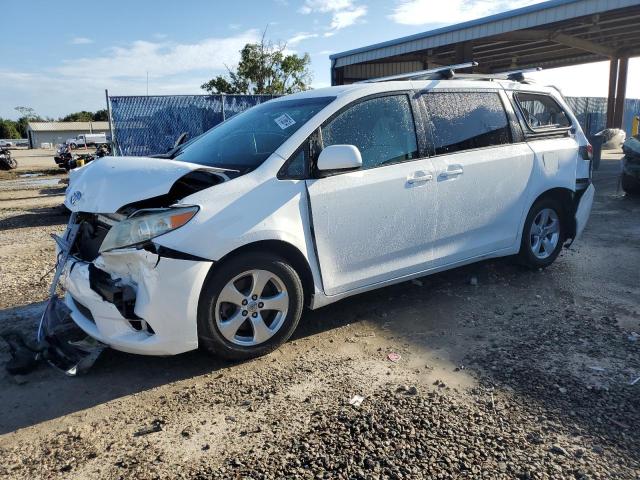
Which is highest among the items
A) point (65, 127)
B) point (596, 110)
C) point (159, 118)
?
point (65, 127)

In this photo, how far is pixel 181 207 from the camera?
3055mm

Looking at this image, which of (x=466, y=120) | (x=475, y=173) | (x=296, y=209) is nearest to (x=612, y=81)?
(x=466, y=120)

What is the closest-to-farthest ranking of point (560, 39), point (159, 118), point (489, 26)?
point (159, 118), point (489, 26), point (560, 39)

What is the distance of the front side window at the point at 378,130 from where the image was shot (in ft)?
12.1

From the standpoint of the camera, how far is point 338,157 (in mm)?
3389

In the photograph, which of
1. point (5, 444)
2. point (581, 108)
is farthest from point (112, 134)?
point (581, 108)

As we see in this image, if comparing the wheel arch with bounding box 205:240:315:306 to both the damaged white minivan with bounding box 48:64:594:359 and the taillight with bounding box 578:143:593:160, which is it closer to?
the damaged white minivan with bounding box 48:64:594:359

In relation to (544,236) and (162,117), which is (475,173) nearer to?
(544,236)

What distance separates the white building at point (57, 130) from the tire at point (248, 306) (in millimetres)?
85983

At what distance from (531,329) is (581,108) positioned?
89.0 ft

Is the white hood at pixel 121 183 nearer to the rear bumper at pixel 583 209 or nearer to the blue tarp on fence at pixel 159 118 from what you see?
the rear bumper at pixel 583 209

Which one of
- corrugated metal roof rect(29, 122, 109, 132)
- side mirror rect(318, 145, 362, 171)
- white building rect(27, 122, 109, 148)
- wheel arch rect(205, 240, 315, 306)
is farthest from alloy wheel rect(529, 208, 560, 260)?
corrugated metal roof rect(29, 122, 109, 132)

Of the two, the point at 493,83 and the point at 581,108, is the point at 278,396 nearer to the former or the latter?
the point at 493,83

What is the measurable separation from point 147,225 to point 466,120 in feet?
9.41
